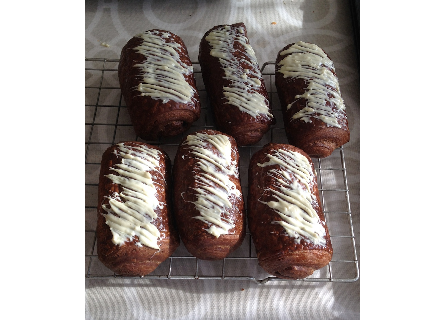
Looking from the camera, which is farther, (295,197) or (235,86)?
(235,86)

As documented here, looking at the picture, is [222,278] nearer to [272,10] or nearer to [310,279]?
[310,279]

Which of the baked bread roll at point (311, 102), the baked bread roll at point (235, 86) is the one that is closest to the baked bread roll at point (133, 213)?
the baked bread roll at point (235, 86)

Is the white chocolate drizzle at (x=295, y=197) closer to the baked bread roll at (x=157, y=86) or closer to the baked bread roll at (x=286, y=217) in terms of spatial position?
the baked bread roll at (x=286, y=217)

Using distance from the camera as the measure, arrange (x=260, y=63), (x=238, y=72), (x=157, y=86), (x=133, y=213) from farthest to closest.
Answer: (x=260, y=63), (x=238, y=72), (x=157, y=86), (x=133, y=213)

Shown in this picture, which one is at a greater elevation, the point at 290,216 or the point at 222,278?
the point at 290,216

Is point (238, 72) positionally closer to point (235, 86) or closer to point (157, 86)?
point (235, 86)

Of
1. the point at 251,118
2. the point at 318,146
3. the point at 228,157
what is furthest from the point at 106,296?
the point at 318,146

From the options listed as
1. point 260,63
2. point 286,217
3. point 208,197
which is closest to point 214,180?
point 208,197
